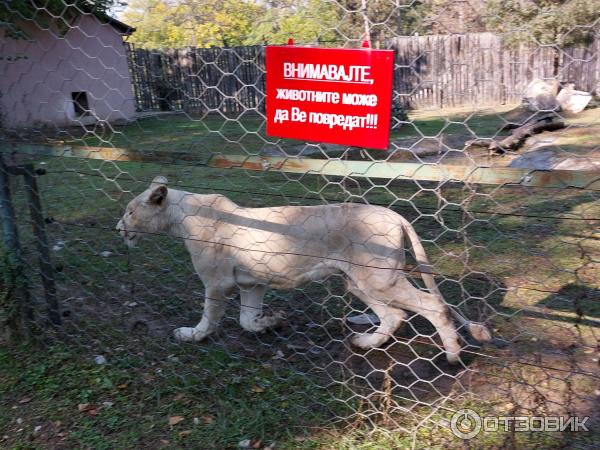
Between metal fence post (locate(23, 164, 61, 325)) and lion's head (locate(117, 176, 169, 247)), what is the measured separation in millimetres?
506

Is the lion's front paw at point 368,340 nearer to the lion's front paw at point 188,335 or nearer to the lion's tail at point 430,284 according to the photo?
the lion's tail at point 430,284

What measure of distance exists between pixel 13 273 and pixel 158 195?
1050mm

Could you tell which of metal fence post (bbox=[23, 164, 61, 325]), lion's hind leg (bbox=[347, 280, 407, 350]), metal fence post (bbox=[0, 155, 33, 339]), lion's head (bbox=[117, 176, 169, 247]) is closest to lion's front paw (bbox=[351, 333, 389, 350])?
lion's hind leg (bbox=[347, 280, 407, 350])

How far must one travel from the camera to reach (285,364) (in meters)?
3.60

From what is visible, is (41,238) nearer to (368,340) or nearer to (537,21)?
(368,340)

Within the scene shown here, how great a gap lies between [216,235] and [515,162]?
4991 mm

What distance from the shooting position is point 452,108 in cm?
265

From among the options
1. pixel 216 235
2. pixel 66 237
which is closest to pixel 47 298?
pixel 216 235

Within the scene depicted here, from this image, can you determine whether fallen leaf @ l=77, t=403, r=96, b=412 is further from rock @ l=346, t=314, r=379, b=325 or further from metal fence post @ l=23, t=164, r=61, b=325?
rock @ l=346, t=314, r=379, b=325

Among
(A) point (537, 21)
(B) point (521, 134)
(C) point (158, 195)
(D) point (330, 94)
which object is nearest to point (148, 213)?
(C) point (158, 195)

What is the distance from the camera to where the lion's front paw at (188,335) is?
3846 millimetres

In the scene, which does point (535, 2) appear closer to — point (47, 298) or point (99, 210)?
point (47, 298)

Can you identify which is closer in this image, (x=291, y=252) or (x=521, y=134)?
(x=291, y=252)

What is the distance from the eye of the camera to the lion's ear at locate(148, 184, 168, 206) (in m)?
3.86
